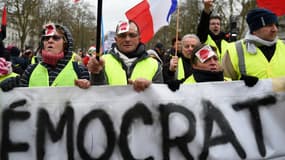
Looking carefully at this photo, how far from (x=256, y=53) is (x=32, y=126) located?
175 cm

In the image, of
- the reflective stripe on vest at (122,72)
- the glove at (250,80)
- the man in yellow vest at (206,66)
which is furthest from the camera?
the reflective stripe on vest at (122,72)

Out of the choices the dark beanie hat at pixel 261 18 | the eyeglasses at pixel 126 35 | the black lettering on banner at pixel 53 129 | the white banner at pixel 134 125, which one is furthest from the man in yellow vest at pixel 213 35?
the black lettering on banner at pixel 53 129

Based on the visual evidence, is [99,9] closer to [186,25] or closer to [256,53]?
[256,53]

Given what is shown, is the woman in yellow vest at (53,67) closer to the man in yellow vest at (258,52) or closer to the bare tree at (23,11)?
the man in yellow vest at (258,52)

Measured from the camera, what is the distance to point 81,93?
3037 millimetres

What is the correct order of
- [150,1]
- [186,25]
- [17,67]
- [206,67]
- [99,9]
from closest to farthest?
[99,9] → [206,67] → [150,1] → [17,67] → [186,25]

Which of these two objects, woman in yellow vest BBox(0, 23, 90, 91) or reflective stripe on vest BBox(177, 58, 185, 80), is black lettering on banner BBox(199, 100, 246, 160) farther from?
reflective stripe on vest BBox(177, 58, 185, 80)

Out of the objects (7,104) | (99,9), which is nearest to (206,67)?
(99,9)

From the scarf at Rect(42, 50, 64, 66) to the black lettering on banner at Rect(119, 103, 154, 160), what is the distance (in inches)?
27.7

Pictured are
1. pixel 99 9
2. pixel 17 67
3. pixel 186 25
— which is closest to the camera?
pixel 99 9

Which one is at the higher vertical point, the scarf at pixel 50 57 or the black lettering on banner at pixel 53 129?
the scarf at pixel 50 57

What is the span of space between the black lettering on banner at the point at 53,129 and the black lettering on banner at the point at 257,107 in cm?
116

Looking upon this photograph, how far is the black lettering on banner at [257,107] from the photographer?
3045 mm

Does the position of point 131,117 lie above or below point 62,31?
below
